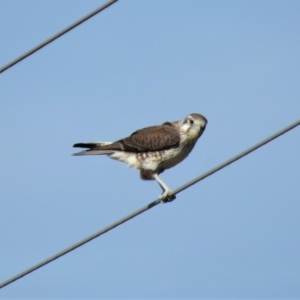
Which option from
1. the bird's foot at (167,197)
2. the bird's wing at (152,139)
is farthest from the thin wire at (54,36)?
the bird's wing at (152,139)

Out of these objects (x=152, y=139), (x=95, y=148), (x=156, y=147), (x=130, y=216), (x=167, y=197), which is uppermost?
(x=95, y=148)

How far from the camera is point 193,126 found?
1373 centimetres

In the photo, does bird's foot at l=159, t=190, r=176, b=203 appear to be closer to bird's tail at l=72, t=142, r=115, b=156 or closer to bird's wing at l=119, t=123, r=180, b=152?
bird's wing at l=119, t=123, r=180, b=152

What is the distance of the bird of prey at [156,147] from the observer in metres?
13.6

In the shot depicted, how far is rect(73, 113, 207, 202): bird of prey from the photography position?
13.6 metres

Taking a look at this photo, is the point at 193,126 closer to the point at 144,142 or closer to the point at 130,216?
the point at 144,142

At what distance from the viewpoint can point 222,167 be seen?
9828 millimetres


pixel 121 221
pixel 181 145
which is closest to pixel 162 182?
pixel 181 145

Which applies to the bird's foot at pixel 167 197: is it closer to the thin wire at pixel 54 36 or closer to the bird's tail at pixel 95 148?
the bird's tail at pixel 95 148

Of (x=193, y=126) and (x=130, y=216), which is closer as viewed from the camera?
(x=130, y=216)

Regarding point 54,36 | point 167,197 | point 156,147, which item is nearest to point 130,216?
point 54,36

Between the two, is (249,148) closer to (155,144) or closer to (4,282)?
(4,282)

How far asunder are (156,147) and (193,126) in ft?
1.63

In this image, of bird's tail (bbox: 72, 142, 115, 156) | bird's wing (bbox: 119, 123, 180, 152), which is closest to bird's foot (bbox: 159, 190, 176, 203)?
bird's wing (bbox: 119, 123, 180, 152)
